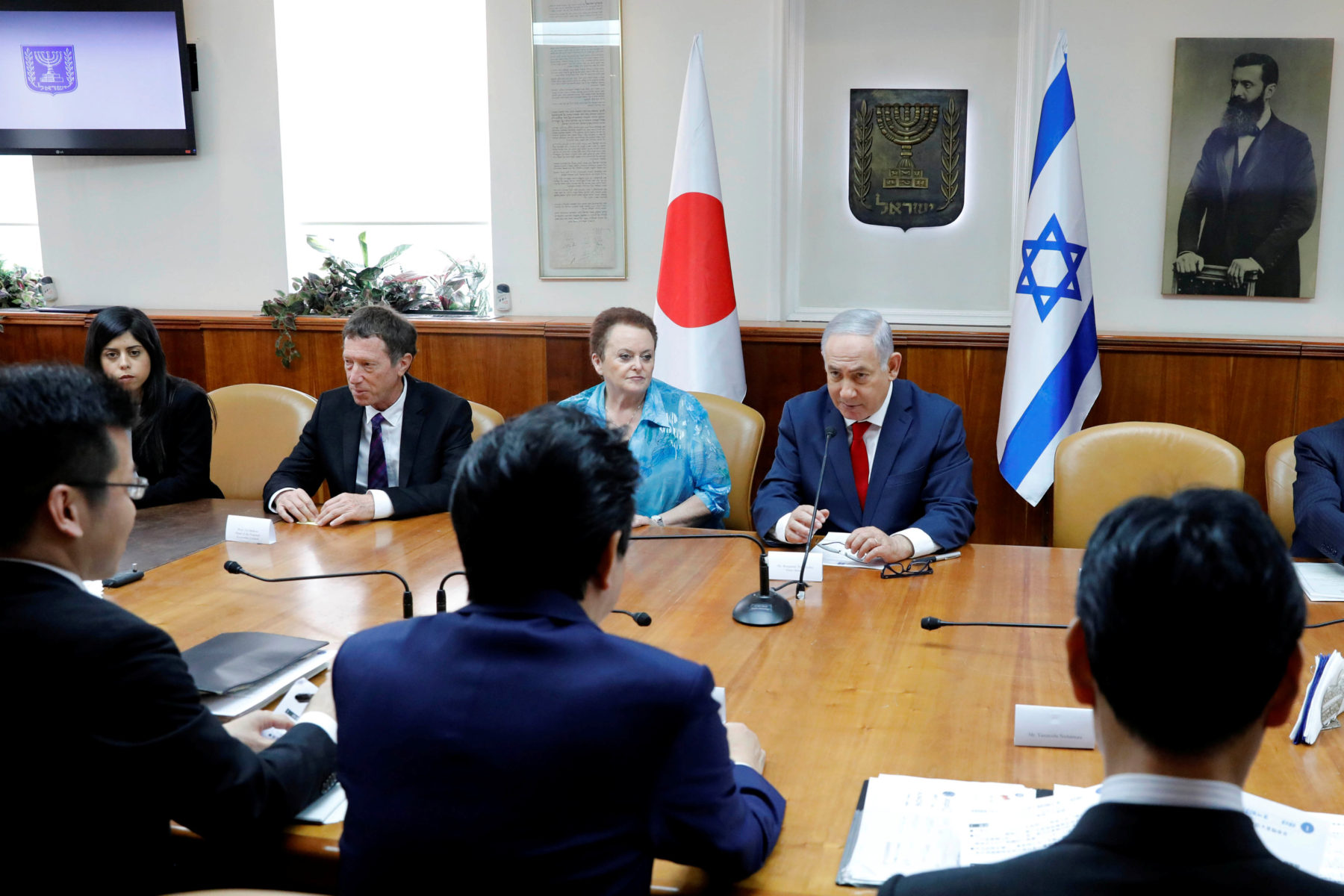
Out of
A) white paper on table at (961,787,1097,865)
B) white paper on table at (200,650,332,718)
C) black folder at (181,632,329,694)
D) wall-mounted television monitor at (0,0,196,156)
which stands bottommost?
white paper on table at (200,650,332,718)

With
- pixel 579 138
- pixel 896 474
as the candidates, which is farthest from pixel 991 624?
pixel 579 138

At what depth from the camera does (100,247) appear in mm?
5402

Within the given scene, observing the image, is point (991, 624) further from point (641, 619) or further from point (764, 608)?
point (641, 619)

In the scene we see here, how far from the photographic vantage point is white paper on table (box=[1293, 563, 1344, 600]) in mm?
2160

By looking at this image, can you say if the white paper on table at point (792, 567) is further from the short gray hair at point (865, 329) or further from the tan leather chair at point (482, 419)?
the tan leather chair at point (482, 419)

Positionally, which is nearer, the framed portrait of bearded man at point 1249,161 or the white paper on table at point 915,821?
the white paper on table at point 915,821

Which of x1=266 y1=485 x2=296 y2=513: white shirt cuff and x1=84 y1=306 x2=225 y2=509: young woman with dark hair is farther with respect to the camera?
x1=84 y1=306 x2=225 y2=509: young woman with dark hair

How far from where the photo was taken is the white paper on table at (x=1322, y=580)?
7.09ft

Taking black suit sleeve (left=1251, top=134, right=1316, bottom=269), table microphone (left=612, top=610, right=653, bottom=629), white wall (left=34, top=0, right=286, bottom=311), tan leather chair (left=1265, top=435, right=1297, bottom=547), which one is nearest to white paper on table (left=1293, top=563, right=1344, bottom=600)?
tan leather chair (left=1265, top=435, right=1297, bottom=547)

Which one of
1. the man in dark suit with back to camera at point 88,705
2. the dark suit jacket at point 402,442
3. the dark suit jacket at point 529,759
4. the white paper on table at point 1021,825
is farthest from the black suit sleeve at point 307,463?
the white paper on table at point 1021,825

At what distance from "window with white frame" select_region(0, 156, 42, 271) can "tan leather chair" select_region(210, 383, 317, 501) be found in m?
2.84

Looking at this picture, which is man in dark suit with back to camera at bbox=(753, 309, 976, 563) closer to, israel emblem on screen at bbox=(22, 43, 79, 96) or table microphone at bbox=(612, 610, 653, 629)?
table microphone at bbox=(612, 610, 653, 629)

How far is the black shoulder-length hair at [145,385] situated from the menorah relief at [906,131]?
2850mm

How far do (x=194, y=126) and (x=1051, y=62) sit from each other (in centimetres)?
378
